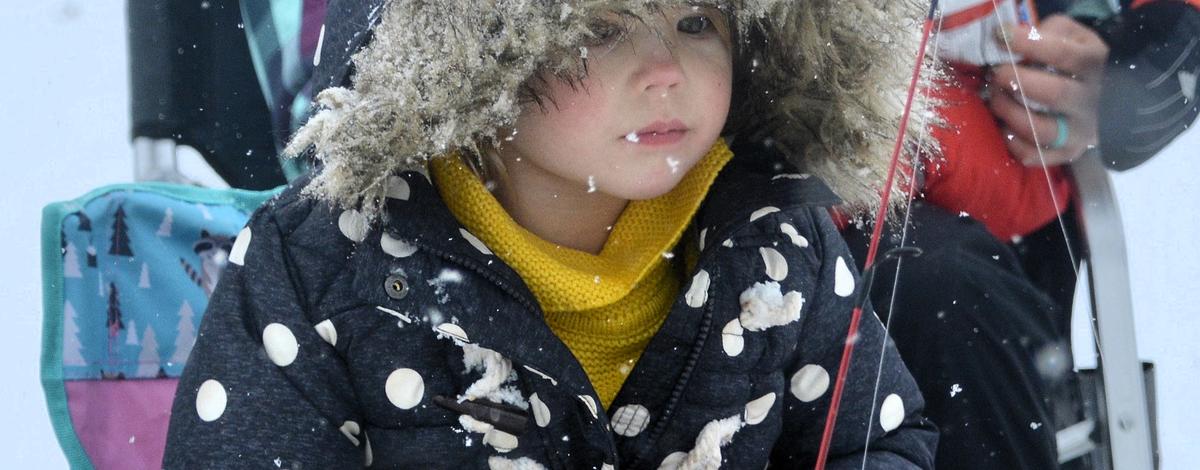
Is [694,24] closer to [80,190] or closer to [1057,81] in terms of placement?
[1057,81]

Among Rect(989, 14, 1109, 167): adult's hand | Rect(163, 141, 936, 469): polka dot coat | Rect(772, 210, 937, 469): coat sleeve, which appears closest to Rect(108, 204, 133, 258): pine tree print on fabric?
Rect(163, 141, 936, 469): polka dot coat

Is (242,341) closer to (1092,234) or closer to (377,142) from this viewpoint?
(377,142)

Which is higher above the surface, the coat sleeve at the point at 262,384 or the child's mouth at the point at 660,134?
the child's mouth at the point at 660,134

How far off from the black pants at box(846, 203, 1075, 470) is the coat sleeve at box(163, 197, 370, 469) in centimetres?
58

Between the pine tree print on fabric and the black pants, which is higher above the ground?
the pine tree print on fabric

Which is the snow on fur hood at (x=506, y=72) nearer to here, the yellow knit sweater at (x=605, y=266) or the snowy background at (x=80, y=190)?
the yellow knit sweater at (x=605, y=266)

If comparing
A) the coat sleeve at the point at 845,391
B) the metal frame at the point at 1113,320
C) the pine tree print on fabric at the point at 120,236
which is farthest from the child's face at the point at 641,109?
the pine tree print on fabric at the point at 120,236

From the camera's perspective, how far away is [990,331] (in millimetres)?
1275

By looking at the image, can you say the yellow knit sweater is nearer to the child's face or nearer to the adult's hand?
the child's face

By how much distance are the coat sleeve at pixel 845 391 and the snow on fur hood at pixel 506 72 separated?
0.29 feet

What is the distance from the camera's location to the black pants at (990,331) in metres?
1.27

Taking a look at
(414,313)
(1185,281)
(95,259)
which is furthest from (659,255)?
(95,259)

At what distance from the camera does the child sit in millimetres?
1016

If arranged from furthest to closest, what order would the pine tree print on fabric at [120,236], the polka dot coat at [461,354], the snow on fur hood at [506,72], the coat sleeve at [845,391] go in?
the pine tree print on fabric at [120,236], the coat sleeve at [845,391], the polka dot coat at [461,354], the snow on fur hood at [506,72]
